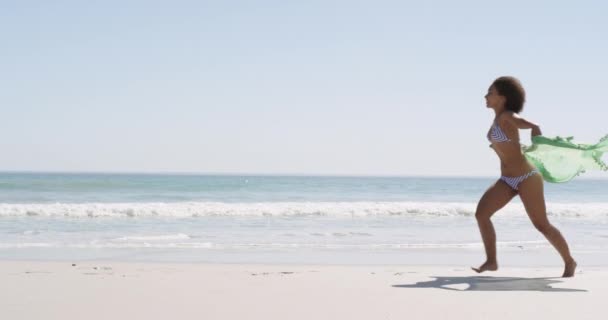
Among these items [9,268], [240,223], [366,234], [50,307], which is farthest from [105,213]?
[50,307]

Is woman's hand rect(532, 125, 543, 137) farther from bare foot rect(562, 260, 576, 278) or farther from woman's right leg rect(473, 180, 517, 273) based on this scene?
bare foot rect(562, 260, 576, 278)

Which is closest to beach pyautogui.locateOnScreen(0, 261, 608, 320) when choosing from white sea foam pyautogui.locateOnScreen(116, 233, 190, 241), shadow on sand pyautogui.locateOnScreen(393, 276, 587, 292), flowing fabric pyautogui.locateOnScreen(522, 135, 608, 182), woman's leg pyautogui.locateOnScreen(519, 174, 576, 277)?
shadow on sand pyautogui.locateOnScreen(393, 276, 587, 292)

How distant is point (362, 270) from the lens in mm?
6301

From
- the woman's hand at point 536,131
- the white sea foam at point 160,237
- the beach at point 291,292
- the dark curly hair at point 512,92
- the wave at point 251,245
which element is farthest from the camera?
the white sea foam at point 160,237

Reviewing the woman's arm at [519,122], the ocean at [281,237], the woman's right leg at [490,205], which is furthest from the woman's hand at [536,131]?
the ocean at [281,237]

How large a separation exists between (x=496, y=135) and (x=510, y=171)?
1.08ft

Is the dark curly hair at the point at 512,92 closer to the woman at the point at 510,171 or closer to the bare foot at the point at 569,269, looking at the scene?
the woman at the point at 510,171

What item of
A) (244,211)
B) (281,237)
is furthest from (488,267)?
(244,211)

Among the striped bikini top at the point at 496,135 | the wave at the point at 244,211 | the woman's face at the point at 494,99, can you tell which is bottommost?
the wave at the point at 244,211

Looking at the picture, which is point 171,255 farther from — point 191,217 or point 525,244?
point 191,217

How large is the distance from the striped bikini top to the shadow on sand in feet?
3.95

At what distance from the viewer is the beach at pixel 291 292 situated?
4.10 metres

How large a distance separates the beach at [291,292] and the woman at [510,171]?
455 mm

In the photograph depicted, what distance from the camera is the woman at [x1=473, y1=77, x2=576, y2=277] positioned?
17.9 ft
